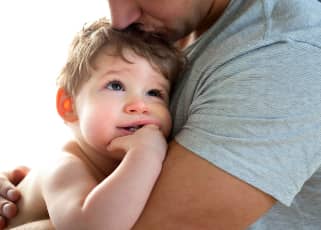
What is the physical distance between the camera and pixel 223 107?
2.76 feet

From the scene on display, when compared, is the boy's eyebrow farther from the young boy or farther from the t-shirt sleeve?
the t-shirt sleeve

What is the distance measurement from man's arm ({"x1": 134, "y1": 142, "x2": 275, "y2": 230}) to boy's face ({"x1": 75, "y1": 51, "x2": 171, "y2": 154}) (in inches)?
6.6

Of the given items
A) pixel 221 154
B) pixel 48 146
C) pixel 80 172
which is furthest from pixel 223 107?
pixel 48 146

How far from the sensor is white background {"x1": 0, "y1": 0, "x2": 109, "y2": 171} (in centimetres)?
172

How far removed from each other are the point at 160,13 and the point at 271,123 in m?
0.38

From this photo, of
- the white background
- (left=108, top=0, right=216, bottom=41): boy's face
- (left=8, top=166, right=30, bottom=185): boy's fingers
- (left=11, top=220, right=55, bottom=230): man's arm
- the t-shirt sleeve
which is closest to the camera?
the t-shirt sleeve

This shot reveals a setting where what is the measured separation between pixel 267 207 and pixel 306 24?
12.7 inches

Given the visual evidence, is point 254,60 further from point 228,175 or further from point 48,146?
point 48,146

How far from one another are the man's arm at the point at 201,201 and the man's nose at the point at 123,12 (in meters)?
0.35

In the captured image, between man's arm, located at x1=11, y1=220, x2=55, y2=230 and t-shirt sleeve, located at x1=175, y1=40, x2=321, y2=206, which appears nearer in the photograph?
t-shirt sleeve, located at x1=175, y1=40, x2=321, y2=206

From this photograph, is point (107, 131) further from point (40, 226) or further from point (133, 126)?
point (40, 226)

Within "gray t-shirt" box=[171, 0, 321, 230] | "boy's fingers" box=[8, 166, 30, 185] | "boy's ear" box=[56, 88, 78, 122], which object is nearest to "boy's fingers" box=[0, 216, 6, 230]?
"boy's fingers" box=[8, 166, 30, 185]

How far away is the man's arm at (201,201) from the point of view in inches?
32.2

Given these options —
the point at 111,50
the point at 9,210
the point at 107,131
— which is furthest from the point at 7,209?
the point at 111,50
